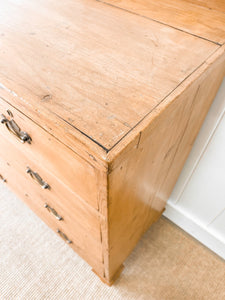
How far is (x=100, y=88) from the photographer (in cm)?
37

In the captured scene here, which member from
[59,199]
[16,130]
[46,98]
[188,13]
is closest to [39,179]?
[59,199]

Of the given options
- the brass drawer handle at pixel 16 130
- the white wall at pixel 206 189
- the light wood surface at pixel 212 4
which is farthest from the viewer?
the white wall at pixel 206 189

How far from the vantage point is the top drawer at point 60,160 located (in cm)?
38

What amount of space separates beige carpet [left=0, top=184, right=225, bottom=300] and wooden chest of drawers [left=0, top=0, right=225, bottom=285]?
1.54ft

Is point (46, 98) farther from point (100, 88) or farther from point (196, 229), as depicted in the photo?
point (196, 229)

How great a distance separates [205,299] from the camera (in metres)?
0.92

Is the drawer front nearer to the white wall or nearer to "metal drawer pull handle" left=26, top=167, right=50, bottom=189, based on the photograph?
"metal drawer pull handle" left=26, top=167, right=50, bottom=189

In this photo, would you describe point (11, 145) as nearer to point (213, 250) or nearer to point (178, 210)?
point (178, 210)

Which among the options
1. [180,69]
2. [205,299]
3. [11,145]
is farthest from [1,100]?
[205,299]

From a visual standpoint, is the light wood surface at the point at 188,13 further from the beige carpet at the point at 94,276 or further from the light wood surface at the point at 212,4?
the beige carpet at the point at 94,276

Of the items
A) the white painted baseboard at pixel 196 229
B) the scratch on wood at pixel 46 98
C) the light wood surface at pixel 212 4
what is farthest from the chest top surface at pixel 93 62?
the white painted baseboard at pixel 196 229

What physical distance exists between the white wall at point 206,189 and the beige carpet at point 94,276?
9cm

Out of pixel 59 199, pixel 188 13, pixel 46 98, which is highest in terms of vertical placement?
pixel 188 13

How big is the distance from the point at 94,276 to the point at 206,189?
1.99 ft
